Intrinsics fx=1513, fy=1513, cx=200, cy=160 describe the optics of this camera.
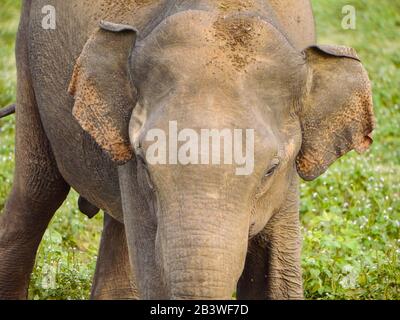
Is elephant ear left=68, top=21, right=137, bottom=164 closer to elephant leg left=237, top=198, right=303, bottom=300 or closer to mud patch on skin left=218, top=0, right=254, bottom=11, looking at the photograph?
mud patch on skin left=218, top=0, right=254, bottom=11

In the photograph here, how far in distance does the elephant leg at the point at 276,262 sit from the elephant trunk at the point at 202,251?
991mm

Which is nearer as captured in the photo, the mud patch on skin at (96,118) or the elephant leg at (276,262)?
the mud patch on skin at (96,118)

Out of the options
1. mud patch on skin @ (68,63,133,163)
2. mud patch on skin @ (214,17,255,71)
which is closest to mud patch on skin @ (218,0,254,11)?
mud patch on skin @ (214,17,255,71)

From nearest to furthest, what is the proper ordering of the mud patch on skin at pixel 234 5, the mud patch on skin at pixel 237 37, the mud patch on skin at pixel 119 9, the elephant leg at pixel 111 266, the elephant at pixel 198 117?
the elephant at pixel 198 117
the mud patch on skin at pixel 237 37
the mud patch on skin at pixel 234 5
the mud patch on skin at pixel 119 9
the elephant leg at pixel 111 266

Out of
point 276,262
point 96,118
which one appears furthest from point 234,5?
point 276,262

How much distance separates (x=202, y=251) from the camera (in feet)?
16.1

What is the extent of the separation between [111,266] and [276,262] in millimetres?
1376

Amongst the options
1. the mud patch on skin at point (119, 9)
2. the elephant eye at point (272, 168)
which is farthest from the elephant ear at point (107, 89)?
the elephant eye at point (272, 168)

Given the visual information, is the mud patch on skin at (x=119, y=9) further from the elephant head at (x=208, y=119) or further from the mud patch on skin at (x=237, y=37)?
the mud patch on skin at (x=237, y=37)

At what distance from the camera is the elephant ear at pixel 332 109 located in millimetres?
5523

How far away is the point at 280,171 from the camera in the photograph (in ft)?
17.6
